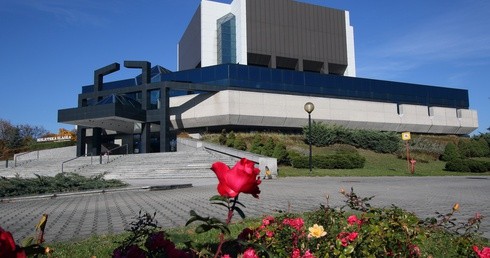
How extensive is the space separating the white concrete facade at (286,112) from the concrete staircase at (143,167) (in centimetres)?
1162

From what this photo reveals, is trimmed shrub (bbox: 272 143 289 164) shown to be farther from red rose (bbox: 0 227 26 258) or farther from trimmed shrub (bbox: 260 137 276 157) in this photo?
red rose (bbox: 0 227 26 258)

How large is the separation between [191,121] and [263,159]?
84.8 ft

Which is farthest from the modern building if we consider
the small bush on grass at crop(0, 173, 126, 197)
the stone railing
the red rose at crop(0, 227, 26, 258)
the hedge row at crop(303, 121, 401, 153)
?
the red rose at crop(0, 227, 26, 258)

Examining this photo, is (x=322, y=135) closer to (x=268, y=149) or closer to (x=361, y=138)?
(x=361, y=138)

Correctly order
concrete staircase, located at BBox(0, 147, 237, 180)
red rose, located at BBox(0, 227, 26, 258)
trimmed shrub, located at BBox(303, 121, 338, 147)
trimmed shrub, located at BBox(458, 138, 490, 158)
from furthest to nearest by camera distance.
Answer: trimmed shrub, located at BBox(458, 138, 490, 158) → trimmed shrub, located at BBox(303, 121, 338, 147) → concrete staircase, located at BBox(0, 147, 237, 180) → red rose, located at BBox(0, 227, 26, 258)

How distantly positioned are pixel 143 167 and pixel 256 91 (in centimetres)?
2082

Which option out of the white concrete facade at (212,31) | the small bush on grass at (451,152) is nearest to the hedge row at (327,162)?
the small bush on grass at (451,152)

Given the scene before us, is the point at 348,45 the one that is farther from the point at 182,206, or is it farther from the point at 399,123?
the point at 182,206

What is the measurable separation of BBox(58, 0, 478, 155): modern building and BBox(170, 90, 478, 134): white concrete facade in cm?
13

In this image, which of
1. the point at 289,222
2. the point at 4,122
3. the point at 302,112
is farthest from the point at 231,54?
the point at 289,222

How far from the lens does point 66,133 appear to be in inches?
3285

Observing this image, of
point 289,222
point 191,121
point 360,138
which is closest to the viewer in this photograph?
point 289,222

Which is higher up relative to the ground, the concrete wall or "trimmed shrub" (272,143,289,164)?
the concrete wall

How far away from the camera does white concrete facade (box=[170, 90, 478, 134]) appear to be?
42.3 meters
